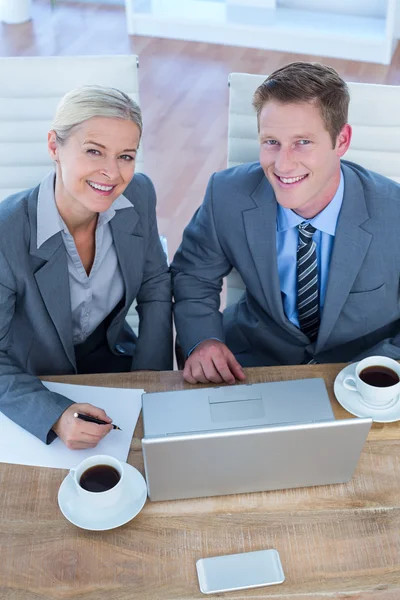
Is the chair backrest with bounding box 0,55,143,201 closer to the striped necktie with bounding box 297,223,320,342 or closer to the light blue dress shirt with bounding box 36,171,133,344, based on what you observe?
the light blue dress shirt with bounding box 36,171,133,344

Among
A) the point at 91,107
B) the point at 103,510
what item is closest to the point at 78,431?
the point at 103,510

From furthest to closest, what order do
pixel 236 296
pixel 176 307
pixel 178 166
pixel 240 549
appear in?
pixel 178 166 → pixel 236 296 → pixel 176 307 → pixel 240 549

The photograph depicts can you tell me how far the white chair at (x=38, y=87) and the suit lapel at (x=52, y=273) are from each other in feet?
1.74

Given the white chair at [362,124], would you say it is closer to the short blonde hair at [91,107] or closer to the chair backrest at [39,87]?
the chair backrest at [39,87]

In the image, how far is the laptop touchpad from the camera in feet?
4.44

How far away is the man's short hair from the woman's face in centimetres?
35

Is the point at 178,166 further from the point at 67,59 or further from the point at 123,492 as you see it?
the point at 123,492

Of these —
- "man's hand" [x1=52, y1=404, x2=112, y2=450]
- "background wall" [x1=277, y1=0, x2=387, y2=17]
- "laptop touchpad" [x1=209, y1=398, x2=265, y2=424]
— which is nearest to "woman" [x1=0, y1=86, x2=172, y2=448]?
"man's hand" [x1=52, y1=404, x2=112, y2=450]

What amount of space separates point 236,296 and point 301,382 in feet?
3.07

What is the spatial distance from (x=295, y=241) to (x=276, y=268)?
93 mm

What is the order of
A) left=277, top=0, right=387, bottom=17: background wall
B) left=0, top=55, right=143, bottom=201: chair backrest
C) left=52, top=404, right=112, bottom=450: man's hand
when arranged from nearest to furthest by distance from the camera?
left=52, top=404, right=112, bottom=450: man's hand < left=0, top=55, right=143, bottom=201: chair backrest < left=277, top=0, right=387, bottom=17: background wall

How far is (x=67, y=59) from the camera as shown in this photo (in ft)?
6.98

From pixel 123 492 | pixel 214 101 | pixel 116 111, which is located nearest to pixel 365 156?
pixel 116 111

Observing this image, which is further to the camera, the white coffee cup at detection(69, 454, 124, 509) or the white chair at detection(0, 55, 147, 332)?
the white chair at detection(0, 55, 147, 332)
